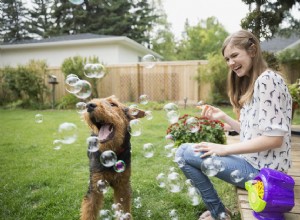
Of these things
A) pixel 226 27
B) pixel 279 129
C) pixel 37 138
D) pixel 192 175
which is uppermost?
pixel 226 27

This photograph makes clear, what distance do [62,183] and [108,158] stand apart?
158cm

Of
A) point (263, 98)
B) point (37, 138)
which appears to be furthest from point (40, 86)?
point (263, 98)

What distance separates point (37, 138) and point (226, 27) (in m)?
31.1

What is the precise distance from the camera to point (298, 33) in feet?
30.4

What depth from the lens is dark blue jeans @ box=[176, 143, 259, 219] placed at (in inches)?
81.4

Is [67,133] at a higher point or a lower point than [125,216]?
higher

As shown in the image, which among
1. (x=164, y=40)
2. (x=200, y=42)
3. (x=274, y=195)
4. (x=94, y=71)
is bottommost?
(x=274, y=195)

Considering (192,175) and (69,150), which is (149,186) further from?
(69,150)

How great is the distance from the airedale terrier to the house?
14226mm

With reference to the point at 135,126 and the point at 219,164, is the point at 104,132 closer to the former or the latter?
the point at 135,126

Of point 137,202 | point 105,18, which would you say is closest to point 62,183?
point 137,202

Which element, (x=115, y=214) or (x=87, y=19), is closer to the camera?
(x=115, y=214)

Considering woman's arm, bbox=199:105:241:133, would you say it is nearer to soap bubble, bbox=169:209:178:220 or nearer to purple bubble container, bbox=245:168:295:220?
purple bubble container, bbox=245:168:295:220

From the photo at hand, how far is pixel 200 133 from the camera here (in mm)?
4246
